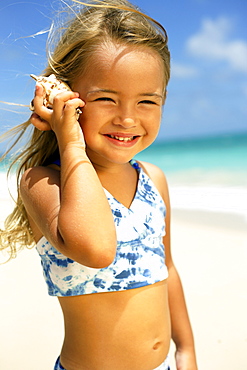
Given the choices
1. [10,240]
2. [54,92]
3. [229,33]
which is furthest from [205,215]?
[229,33]

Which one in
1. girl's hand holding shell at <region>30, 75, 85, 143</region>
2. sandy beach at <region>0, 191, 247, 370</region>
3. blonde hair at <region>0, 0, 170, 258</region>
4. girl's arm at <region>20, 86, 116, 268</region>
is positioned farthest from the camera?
sandy beach at <region>0, 191, 247, 370</region>

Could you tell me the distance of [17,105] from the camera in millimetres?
1836

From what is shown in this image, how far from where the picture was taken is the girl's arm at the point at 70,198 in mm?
1439

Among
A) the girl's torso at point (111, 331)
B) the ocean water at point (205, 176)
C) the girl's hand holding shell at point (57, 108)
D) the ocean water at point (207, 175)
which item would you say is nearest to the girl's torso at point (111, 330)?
the girl's torso at point (111, 331)

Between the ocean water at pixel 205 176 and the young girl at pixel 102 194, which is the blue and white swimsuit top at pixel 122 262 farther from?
the ocean water at pixel 205 176

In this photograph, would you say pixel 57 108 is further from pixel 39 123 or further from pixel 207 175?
pixel 207 175

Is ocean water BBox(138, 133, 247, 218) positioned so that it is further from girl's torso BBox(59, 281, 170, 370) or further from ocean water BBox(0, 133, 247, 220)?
girl's torso BBox(59, 281, 170, 370)

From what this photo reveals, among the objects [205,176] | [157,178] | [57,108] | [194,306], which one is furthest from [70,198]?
[205,176]

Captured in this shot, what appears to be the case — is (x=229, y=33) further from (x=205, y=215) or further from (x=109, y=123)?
(x=109, y=123)

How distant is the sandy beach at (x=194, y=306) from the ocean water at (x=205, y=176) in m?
1.17

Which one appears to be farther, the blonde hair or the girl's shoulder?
the girl's shoulder

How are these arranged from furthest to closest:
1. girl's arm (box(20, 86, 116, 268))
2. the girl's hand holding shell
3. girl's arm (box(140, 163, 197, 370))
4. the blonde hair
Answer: girl's arm (box(140, 163, 197, 370))
the blonde hair
the girl's hand holding shell
girl's arm (box(20, 86, 116, 268))

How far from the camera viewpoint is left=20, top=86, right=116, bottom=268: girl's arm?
1439mm

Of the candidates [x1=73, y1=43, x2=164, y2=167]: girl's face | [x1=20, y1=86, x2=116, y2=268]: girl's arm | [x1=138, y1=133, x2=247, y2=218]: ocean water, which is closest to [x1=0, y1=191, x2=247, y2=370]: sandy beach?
[x1=138, y1=133, x2=247, y2=218]: ocean water
